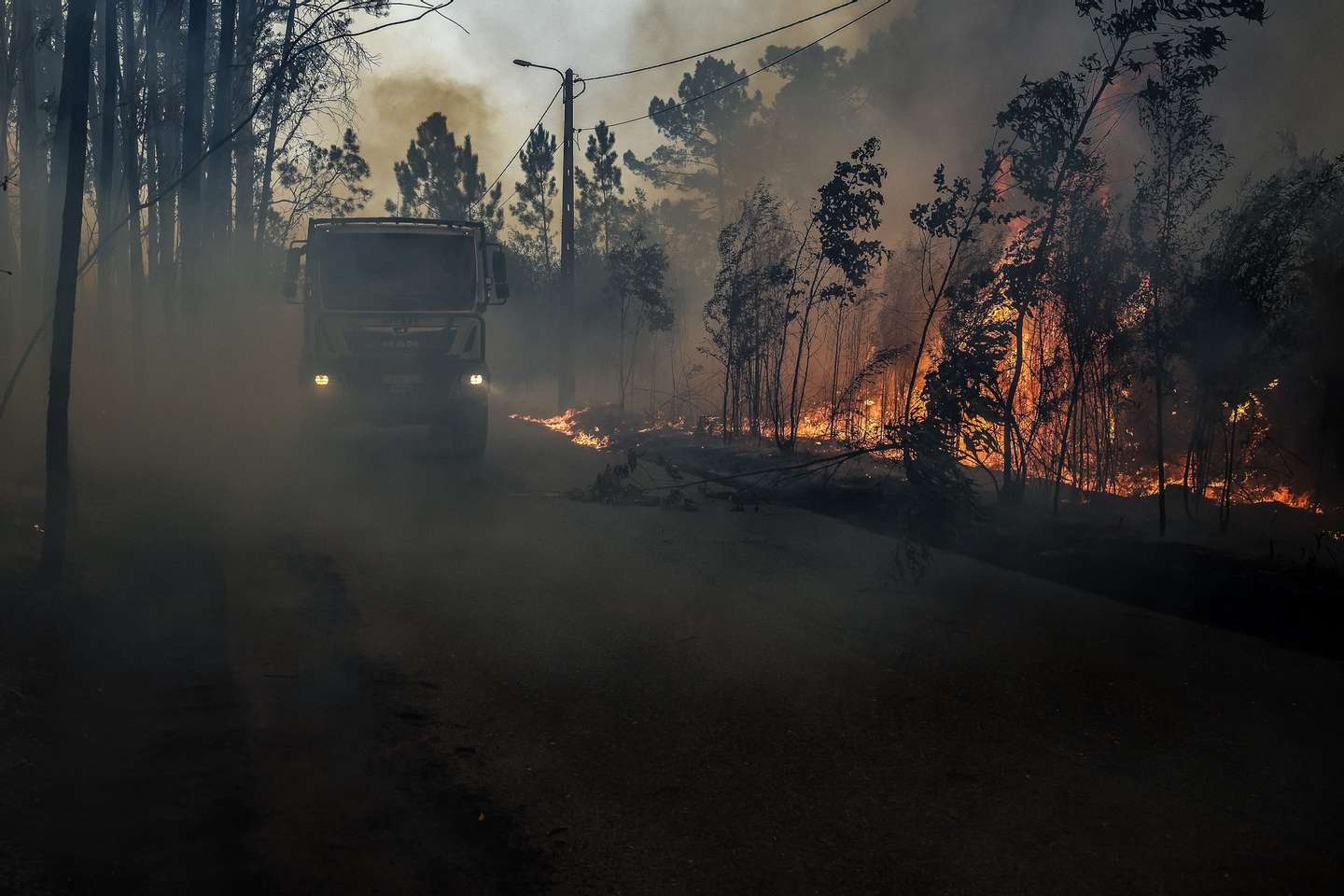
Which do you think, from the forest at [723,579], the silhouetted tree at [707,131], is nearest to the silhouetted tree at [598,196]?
the silhouetted tree at [707,131]

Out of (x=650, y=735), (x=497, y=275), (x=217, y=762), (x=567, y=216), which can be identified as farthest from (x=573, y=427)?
(x=217, y=762)

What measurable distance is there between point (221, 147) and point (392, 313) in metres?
8.95

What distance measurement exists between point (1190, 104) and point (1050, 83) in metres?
1.58

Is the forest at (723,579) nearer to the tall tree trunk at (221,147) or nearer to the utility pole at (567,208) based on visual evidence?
the tall tree trunk at (221,147)

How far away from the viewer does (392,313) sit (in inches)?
635

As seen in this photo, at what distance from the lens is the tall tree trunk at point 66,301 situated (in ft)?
25.5

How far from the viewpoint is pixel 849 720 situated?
5.68 m

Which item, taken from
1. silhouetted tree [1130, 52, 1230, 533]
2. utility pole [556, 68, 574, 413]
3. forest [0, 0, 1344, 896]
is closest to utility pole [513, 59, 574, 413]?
utility pole [556, 68, 574, 413]

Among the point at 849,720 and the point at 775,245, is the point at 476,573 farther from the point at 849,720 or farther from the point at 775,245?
the point at 775,245

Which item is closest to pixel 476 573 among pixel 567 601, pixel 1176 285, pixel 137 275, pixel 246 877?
pixel 567 601

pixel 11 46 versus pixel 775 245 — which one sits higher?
pixel 11 46

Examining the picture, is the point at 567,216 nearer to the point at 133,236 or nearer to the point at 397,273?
the point at 133,236

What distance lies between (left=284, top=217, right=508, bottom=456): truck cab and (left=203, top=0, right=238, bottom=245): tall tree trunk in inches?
314

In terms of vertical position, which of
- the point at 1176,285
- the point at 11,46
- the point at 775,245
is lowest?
the point at 1176,285
